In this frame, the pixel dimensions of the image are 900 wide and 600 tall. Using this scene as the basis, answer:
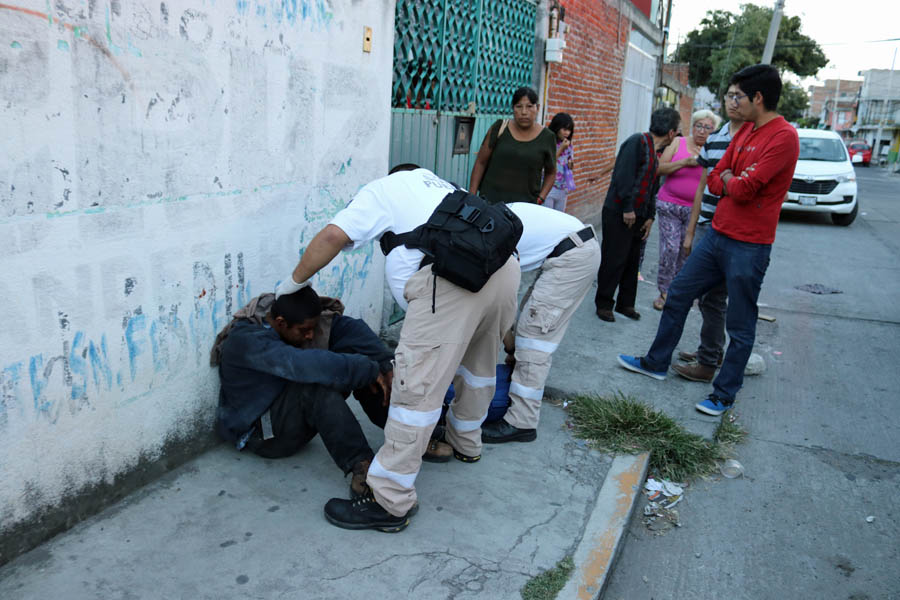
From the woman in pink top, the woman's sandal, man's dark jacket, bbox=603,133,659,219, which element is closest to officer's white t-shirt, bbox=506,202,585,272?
man's dark jacket, bbox=603,133,659,219

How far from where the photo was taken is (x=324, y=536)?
9.37 ft

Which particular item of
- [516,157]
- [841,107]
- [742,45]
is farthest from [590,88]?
[841,107]

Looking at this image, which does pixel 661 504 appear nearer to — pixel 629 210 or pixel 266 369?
pixel 266 369

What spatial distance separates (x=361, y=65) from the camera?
4.14 meters

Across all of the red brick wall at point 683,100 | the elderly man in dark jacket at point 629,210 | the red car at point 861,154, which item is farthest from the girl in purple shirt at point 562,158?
the red car at point 861,154

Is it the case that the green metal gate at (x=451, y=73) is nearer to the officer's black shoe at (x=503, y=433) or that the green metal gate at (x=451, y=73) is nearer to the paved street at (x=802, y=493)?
the officer's black shoe at (x=503, y=433)

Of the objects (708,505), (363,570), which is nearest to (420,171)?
(363,570)

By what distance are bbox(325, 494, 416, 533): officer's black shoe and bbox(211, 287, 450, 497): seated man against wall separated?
116mm

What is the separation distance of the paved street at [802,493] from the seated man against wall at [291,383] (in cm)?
128

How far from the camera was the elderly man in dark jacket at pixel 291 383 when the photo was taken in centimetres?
309

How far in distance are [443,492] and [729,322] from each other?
2123 millimetres

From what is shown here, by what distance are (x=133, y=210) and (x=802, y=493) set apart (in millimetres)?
3374

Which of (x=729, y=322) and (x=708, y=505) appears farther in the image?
(x=729, y=322)

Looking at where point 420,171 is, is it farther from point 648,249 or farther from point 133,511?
point 648,249
